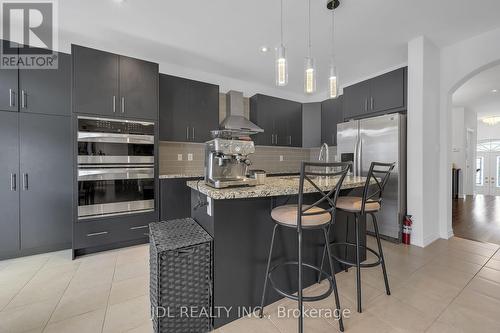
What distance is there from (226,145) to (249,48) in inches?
87.1

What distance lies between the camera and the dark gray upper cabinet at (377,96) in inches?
121

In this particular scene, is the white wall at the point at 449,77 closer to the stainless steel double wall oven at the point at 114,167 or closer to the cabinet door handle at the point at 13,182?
the stainless steel double wall oven at the point at 114,167

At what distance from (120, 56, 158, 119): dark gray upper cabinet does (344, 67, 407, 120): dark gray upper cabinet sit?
3.14 metres

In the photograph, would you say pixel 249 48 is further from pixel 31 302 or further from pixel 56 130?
pixel 31 302

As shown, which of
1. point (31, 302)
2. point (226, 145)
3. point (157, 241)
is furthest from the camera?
point (31, 302)

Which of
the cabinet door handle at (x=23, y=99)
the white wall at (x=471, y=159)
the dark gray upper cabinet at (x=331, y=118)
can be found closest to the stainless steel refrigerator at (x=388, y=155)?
the dark gray upper cabinet at (x=331, y=118)

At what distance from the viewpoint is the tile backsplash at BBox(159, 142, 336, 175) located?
11.8ft

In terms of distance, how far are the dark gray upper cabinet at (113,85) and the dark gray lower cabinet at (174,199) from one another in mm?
985

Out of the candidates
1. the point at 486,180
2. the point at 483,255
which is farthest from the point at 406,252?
the point at 486,180

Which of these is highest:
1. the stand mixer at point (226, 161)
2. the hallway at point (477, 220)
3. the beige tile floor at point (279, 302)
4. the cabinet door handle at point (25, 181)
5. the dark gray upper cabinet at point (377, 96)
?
the dark gray upper cabinet at point (377, 96)

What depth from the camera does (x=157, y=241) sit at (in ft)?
4.51

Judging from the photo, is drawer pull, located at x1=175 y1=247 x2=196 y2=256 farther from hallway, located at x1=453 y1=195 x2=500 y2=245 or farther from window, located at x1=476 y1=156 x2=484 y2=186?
window, located at x1=476 y1=156 x2=484 y2=186

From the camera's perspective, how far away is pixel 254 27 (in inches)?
102

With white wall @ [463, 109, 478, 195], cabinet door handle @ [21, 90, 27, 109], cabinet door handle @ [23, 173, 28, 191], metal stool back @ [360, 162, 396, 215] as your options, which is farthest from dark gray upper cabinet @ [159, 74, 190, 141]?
white wall @ [463, 109, 478, 195]
